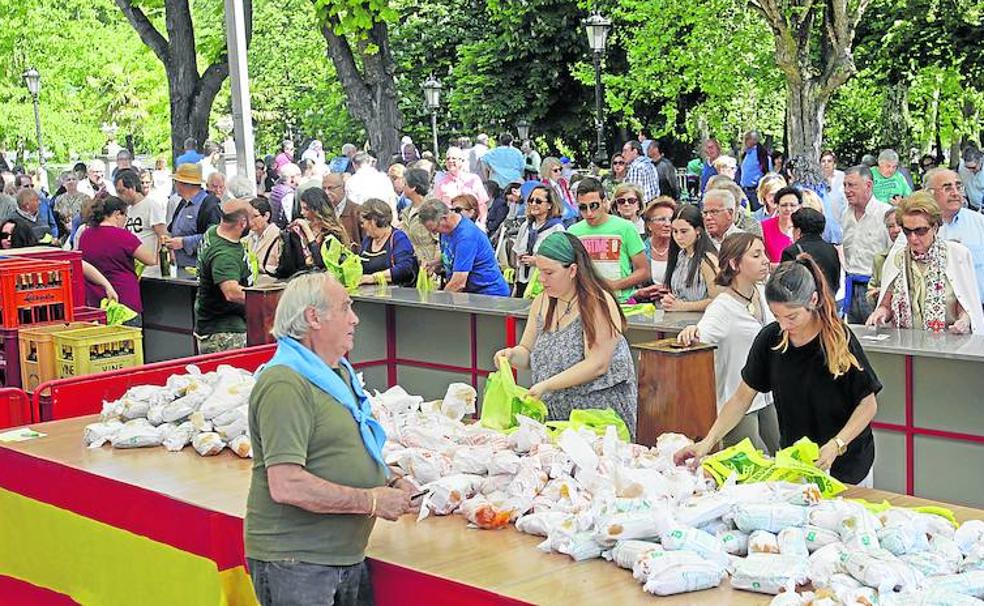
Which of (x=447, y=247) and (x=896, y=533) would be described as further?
(x=447, y=247)

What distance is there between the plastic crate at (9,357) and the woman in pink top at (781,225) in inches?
220

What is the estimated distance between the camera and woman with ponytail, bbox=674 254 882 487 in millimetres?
5574

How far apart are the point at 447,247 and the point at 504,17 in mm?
24184

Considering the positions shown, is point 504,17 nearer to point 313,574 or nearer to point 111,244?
point 111,244

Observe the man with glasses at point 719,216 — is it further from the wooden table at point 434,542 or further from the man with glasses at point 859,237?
the wooden table at point 434,542

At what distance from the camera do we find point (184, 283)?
12328mm

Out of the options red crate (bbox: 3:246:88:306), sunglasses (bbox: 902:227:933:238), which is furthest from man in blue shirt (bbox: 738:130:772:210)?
sunglasses (bbox: 902:227:933:238)

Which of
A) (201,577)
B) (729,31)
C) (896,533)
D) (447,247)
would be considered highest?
(729,31)

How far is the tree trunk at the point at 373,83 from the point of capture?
20.0 metres

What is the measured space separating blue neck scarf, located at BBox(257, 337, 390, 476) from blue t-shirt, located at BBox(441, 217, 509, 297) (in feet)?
19.5

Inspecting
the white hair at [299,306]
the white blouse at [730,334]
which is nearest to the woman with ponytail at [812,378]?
the white blouse at [730,334]

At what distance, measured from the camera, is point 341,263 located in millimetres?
10898

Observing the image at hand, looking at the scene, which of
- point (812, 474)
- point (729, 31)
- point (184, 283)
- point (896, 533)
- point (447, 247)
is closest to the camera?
point (896, 533)

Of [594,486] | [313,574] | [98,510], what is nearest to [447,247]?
[98,510]
